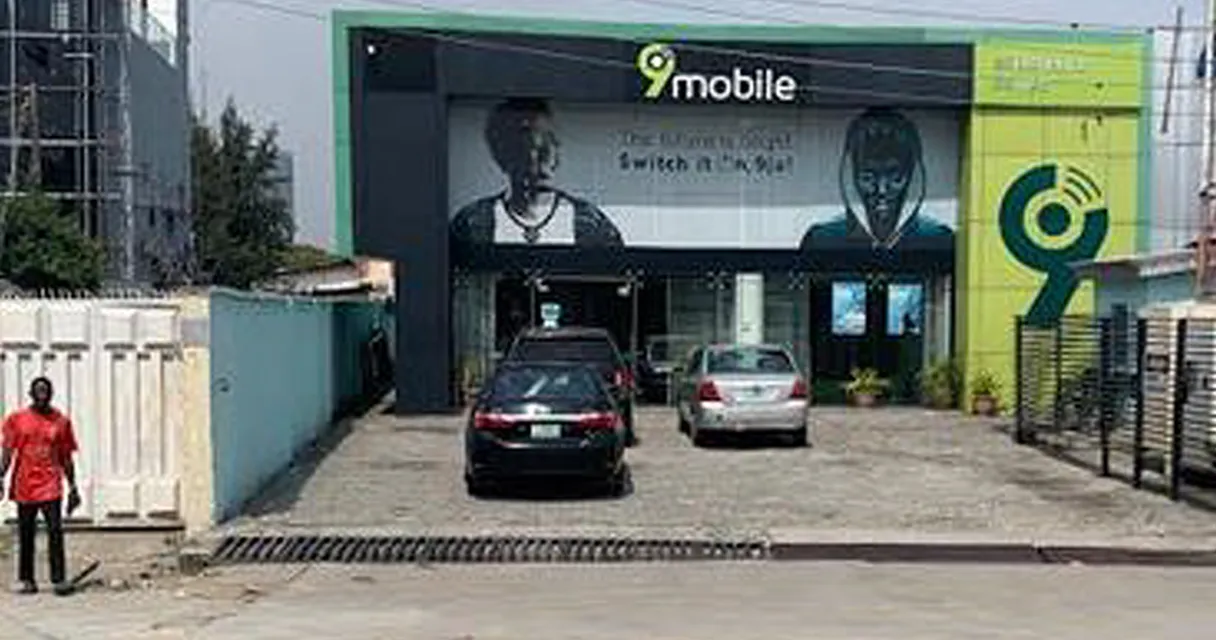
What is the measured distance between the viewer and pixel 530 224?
115 ft

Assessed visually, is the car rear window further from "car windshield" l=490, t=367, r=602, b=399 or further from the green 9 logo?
the green 9 logo

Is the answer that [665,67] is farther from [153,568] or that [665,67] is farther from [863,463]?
[153,568]

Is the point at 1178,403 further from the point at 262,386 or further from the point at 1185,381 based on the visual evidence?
the point at 262,386

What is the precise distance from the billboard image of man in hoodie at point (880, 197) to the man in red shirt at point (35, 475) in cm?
2336

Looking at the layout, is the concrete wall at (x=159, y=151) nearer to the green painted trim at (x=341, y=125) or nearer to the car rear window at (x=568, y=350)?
the green painted trim at (x=341, y=125)

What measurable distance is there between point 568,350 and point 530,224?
33.8ft

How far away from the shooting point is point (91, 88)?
173 feet

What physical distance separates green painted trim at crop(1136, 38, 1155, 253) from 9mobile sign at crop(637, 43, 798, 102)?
22.5 feet

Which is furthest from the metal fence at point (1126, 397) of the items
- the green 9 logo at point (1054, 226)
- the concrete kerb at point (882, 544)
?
the green 9 logo at point (1054, 226)

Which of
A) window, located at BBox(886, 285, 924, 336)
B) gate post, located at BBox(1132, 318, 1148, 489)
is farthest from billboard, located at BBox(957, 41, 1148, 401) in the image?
gate post, located at BBox(1132, 318, 1148, 489)

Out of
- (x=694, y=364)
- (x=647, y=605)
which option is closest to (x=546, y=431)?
(x=647, y=605)

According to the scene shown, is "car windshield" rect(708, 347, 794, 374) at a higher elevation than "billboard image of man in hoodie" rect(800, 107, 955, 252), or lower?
lower

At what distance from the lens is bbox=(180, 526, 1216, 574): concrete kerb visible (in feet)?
52.3

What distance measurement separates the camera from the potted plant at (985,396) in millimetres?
33531
